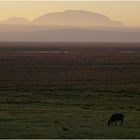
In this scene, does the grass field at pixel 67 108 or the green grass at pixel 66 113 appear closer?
the green grass at pixel 66 113

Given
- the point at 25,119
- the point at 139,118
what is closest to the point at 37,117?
the point at 25,119

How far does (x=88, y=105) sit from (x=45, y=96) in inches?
227

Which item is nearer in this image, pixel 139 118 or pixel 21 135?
pixel 21 135

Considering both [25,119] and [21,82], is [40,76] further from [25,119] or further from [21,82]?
[25,119]

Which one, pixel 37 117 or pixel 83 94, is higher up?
pixel 83 94

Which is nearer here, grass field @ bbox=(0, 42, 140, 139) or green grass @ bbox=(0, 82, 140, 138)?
green grass @ bbox=(0, 82, 140, 138)

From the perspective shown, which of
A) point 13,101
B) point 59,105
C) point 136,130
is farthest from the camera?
point 13,101

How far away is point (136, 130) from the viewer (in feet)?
58.5

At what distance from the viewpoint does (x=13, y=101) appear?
28984 mm

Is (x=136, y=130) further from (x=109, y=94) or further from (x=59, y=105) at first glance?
(x=109, y=94)

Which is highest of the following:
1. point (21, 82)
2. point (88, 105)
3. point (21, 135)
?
point (21, 82)

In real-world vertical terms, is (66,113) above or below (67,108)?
below

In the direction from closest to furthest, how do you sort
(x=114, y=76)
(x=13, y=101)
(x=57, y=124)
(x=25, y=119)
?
(x=57, y=124), (x=25, y=119), (x=13, y=101), (x=114, y=76)

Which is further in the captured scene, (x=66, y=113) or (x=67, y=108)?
(x=67, y=108)
